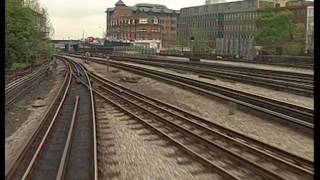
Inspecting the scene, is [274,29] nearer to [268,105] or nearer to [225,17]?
[268,105]

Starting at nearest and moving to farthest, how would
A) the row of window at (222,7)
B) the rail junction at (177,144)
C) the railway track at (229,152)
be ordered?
the railway track at (229,152) < the rail junction at (177,144) < the row of window at (222,7)

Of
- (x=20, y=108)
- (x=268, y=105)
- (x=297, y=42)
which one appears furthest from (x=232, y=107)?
(x=297, y=42)

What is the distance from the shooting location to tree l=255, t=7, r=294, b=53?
7619cm

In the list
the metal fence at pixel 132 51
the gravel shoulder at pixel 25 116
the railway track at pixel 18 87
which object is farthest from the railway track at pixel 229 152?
the metal fence at pixel 132 51

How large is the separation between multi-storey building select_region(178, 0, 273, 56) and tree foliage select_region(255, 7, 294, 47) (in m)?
36.0

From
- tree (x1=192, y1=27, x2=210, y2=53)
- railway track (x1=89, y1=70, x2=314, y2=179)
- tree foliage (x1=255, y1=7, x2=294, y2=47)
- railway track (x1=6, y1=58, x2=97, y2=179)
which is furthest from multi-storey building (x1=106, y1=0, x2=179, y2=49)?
railway track (x1=89, y1=70, x2=314, y2=179)

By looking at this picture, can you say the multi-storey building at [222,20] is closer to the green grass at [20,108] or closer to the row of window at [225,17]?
the row of window at [225,17]

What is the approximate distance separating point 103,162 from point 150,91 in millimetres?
19746

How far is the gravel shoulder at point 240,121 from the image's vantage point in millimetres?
13562

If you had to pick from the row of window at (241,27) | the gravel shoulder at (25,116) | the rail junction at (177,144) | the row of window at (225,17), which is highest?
the row of window at (225,17)

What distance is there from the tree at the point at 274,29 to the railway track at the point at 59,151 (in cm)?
6091

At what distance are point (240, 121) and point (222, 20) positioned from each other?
12830cm

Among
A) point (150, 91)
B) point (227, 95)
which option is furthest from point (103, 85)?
point (227, 95)

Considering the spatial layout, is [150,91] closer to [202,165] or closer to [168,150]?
[168,150]
